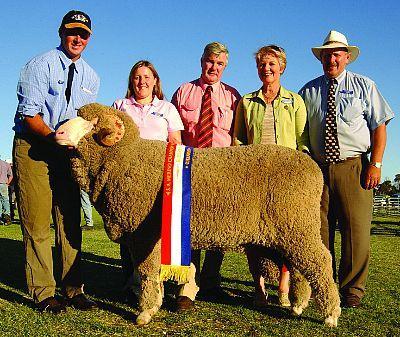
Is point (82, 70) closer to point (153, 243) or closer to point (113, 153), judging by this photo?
point (113, 153)

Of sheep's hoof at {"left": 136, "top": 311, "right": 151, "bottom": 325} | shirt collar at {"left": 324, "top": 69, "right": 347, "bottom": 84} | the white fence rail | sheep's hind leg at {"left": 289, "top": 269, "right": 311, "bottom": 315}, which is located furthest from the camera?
the white fence rail

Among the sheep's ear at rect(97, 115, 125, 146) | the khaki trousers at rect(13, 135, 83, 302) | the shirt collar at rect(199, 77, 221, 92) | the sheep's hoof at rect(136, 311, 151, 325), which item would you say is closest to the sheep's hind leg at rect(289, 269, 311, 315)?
the sheep's hoof at rect(136, 311, 151, 325)

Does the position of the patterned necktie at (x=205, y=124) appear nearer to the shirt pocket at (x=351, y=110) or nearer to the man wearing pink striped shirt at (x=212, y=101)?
the man wearing pink striped shirt at (x=212, y=101)

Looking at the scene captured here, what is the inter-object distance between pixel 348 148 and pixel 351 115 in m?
0.36

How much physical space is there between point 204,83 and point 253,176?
163 centimetres

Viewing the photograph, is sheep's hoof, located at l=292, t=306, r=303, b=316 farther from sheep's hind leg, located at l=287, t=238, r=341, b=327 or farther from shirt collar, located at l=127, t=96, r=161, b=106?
shirt collar, located at l=127, t=96, r=161, b=106

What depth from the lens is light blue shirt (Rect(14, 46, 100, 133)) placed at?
4.52 m

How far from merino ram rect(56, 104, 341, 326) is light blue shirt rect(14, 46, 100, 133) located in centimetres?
42

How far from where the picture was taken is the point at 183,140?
215 inches

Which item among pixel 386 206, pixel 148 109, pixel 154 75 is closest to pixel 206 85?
pixel 154 75

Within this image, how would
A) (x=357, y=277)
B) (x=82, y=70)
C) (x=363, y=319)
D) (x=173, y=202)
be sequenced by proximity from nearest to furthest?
(x=173, y=202) → (x=363, y=319) → (x=82, y=70) → (x=357, y=277)

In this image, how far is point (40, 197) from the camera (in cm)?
463

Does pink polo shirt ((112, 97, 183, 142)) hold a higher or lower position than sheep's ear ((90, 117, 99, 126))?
higher

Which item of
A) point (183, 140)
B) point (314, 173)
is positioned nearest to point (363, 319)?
point (314, 173)
